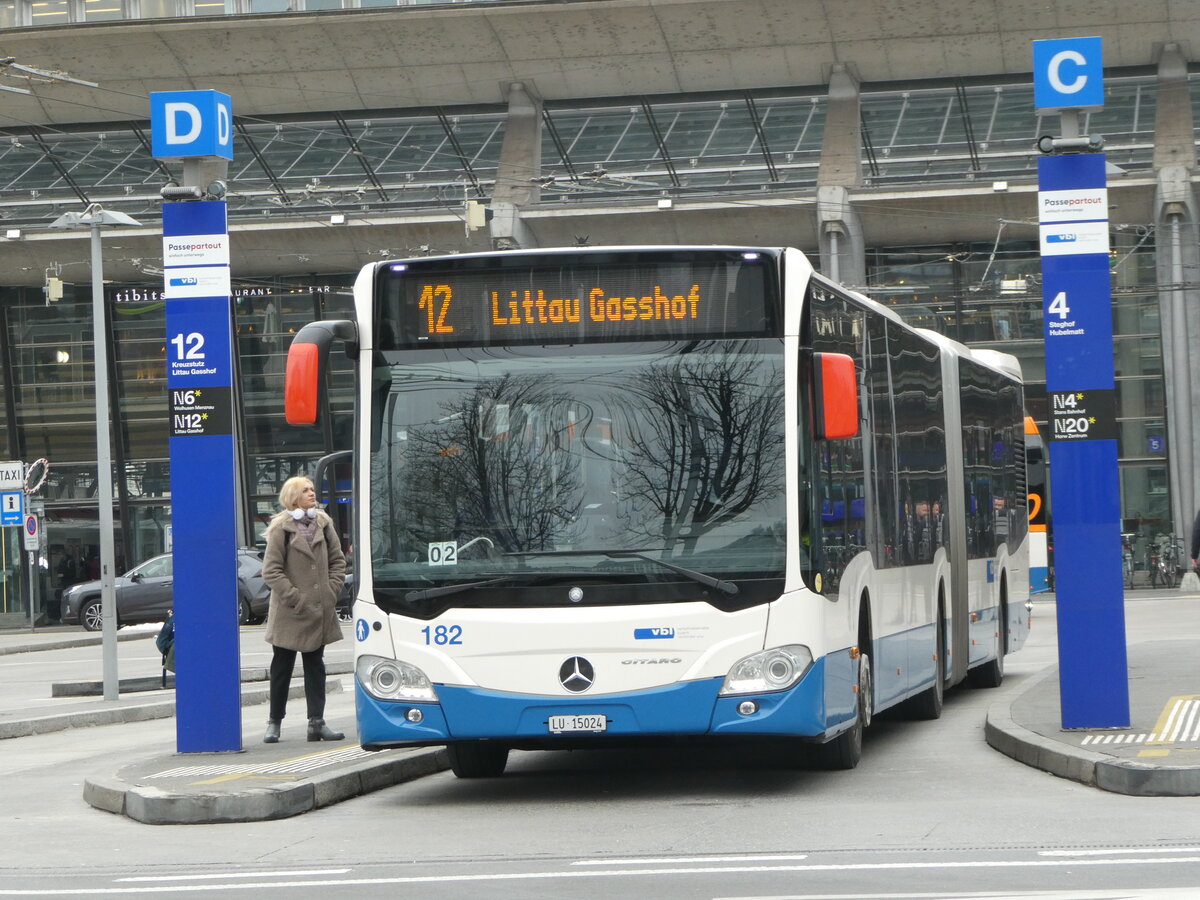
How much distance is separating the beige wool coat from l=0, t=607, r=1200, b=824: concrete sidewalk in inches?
28.5

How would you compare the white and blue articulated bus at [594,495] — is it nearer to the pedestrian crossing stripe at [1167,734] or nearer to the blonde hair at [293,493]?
the pedestrian crossing stripe at [1167,734]

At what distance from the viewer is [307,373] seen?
9844 millimetres

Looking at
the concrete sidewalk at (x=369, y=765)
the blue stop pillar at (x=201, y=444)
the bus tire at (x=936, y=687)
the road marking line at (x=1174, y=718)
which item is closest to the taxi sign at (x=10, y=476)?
the concrete sidewalk at (x=369, y=765)

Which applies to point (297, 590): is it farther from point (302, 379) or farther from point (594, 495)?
point (594, 495)

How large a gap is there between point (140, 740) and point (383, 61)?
25.3m

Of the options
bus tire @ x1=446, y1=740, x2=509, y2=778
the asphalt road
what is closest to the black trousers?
the asphalt road

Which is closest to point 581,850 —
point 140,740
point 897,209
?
point 140,740

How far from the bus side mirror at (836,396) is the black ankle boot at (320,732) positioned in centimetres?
458

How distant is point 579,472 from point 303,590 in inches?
138

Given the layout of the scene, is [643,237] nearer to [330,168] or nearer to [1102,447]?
[330,168]

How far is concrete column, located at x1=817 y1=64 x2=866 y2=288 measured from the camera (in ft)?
124

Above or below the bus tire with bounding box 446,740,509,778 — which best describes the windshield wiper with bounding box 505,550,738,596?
above

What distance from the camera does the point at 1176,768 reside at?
383 inches

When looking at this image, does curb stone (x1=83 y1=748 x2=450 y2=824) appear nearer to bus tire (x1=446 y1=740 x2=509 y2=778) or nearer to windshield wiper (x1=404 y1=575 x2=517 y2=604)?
bus tire (x1=446 y1=740 x2=509 y2=778)
